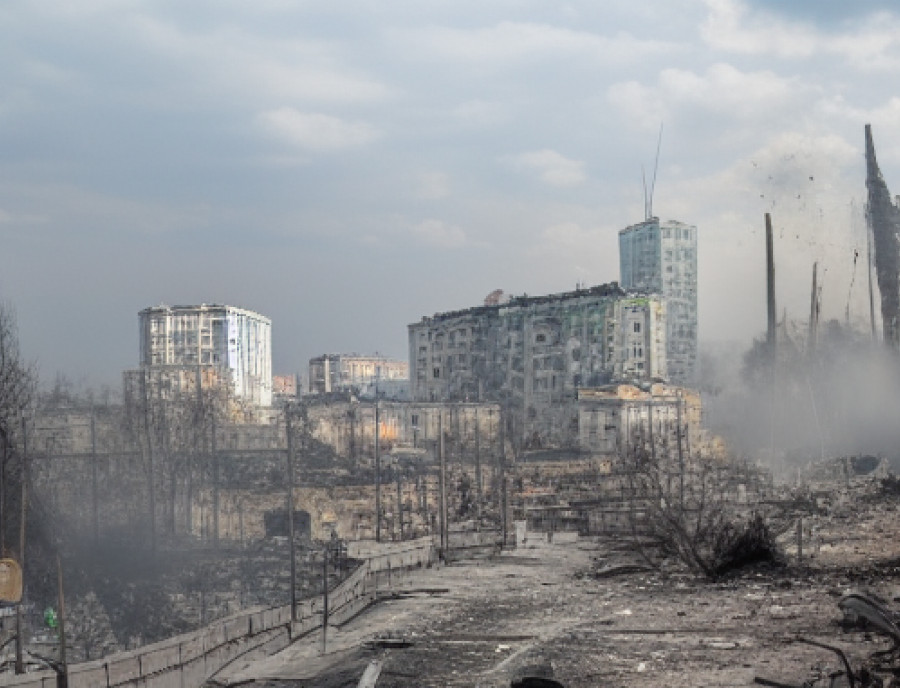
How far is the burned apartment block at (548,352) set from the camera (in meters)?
63.2

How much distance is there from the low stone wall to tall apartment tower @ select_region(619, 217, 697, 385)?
65.1 meters

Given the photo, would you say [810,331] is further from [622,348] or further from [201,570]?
[201,570]

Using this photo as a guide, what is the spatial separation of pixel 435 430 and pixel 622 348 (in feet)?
45.8

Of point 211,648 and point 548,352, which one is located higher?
point 548,352

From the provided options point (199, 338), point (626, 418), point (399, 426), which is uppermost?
point (199, 338)

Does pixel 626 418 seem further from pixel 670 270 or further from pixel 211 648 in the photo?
pixel 211 648

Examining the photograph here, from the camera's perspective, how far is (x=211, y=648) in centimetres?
1380

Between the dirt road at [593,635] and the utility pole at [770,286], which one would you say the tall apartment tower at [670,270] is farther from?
the dirt road at [593,635]

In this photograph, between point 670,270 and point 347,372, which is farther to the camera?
point 347,372

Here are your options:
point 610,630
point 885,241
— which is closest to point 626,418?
point 885,241

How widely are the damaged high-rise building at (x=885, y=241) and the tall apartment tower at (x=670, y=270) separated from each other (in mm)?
24705

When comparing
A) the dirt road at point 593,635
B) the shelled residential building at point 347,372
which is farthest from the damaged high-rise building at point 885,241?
the shelled residential building at point 347,372

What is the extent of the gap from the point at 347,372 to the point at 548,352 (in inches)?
2363

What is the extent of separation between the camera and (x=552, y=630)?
48.5 ft
